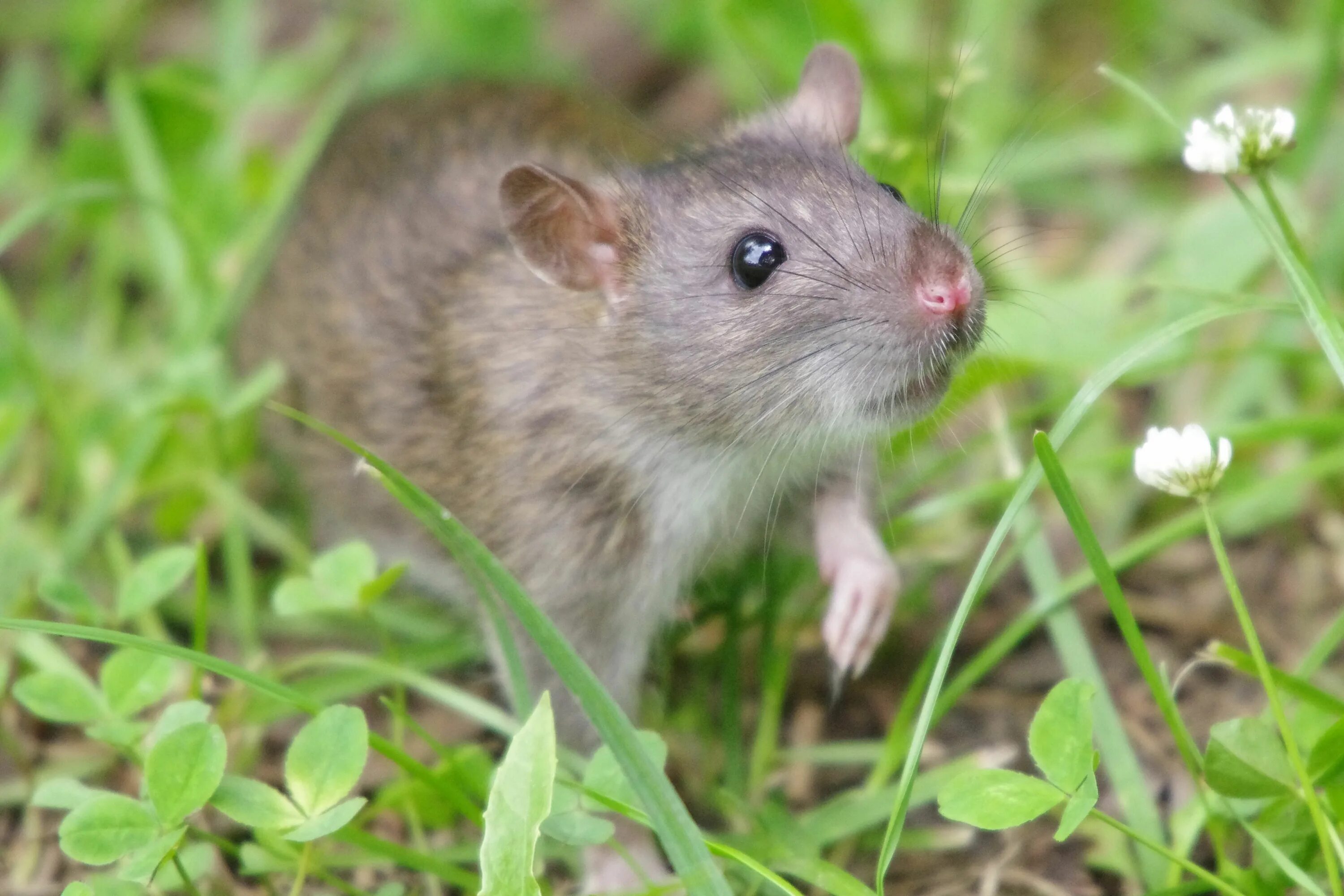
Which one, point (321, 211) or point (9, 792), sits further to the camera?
point (321, 211)

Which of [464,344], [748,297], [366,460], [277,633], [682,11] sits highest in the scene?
[682,11]

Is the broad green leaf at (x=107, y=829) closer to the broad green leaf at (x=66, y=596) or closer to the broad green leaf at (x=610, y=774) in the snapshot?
the broad green leaf at (x=66, y=596)

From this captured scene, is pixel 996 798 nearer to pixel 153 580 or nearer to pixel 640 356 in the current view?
pixel 640 356

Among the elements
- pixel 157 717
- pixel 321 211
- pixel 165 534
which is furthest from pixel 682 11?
Answer: pixel 157 717

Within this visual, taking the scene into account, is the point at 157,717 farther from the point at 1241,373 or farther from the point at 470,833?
→ the point at 1241,373

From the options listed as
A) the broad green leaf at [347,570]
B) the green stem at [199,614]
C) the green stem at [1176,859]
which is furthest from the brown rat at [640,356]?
the green stem at [1176,859]

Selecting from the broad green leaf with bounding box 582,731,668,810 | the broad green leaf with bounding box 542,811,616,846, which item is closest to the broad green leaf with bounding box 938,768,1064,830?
the broad green leaf with bounding box 582,731,668,810

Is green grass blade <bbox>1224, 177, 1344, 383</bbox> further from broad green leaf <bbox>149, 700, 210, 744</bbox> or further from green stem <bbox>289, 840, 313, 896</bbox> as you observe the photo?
broad green leaf <bbox>149, 700, 210, 744</bbox>
